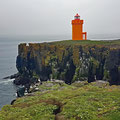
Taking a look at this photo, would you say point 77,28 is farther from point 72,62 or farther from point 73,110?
point 73,110

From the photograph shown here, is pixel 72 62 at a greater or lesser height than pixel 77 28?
lesser

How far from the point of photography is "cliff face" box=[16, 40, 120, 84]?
51.2 m

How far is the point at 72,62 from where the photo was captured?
59875 mm

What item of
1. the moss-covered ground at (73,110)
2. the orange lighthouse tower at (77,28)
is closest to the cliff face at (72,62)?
the orange lighthouse tower at (77,28)

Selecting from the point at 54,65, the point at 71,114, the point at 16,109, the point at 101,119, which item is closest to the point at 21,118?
the point at 16,109

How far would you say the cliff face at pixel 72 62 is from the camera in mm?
51250

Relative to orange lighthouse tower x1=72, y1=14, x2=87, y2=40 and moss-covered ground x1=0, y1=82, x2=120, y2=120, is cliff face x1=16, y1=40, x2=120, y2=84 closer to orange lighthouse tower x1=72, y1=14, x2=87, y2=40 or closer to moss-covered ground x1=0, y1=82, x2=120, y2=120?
orange lighthouse tower x1=72, y1=14, x2=87, y2=40

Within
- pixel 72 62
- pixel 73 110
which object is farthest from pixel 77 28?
pixel 73 110

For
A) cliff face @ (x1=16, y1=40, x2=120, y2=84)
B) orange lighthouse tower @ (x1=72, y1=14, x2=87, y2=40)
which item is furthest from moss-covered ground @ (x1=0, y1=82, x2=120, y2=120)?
orange lighthouse tower @ (x1=72, y1=14, x2=87, y2=40)

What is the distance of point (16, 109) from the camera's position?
1689 centimetres

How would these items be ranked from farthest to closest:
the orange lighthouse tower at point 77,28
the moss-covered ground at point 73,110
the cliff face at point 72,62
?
the orange lighthouse tower at point 77,28 < the cliff face at point 72,62 < the moss-covered ground at point 73,110

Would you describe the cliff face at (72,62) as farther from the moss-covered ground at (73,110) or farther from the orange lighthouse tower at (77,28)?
the moss-covered ground at (73,110)

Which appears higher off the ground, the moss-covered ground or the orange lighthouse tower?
the orange lighthouse tower

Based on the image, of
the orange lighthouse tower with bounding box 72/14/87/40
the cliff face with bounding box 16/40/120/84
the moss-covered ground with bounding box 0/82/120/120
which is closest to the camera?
the moss-covered ground with bounding box 0/82/120/120
